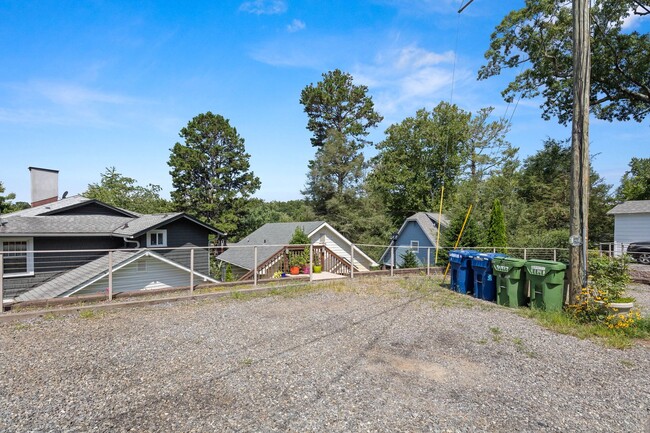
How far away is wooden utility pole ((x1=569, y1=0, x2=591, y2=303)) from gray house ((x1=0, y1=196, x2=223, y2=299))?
8955mm

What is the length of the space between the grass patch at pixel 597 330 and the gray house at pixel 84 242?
8413 mm

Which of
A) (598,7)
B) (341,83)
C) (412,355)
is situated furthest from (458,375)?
(341,83)

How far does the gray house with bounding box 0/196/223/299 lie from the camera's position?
39.4 feet

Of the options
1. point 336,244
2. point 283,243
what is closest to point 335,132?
point 336,244

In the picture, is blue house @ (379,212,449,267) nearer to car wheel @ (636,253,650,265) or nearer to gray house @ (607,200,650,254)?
car wheel @ (636,253,650,265)

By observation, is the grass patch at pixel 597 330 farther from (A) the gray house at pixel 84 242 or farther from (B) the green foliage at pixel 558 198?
(B) the green foliage at pixel 558 198

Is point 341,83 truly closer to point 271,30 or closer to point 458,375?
point 271,30

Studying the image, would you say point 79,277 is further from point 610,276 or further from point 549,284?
point 610,276

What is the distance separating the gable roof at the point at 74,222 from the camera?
13.2 m

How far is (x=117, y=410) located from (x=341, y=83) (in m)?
35.8

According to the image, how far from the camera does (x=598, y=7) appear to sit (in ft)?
49.8

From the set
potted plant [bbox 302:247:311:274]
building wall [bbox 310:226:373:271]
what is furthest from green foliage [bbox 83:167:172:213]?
potted plant [bbox 302:247:311:274]

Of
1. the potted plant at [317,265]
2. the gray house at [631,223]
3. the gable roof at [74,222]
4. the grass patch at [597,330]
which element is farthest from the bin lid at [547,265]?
the gray house at [631,223]

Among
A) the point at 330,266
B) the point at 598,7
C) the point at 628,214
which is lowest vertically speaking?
the point at 330,266
